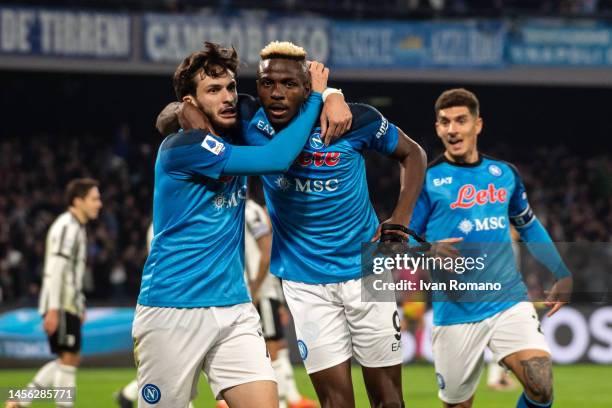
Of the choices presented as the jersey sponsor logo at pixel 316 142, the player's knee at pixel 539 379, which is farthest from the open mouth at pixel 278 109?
the player's knee at pixel 539 379

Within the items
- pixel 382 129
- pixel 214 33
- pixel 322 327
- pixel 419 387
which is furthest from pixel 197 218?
pixel 214 33

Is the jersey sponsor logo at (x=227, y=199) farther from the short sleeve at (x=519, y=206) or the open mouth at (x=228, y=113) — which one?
the short sleeve at (x=519, y=206)

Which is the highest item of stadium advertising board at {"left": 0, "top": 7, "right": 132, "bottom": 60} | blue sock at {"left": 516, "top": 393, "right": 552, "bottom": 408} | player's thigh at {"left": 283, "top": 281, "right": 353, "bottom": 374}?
stadium advertising board at {"left": 0, "top": 7, "right": 132, "bottom": 60}

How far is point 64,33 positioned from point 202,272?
16.1m

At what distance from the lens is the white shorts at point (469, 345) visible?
6535 millimetres

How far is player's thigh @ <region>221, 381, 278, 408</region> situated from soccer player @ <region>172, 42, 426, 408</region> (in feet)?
2.50

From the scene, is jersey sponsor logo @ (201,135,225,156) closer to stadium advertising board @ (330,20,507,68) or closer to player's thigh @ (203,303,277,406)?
player's thigh @ (203,303,277,406)

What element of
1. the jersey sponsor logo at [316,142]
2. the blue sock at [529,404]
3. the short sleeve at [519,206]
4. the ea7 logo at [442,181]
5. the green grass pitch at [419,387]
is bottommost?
the green grass pitch at [419,387]

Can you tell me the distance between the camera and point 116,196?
2100cm

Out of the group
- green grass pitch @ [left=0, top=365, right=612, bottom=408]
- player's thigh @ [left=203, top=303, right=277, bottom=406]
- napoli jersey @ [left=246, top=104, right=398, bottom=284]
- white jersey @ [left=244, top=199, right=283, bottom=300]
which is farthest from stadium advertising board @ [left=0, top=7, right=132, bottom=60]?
player's thigh @ [left=203, top=303, right=277, bottom=406]

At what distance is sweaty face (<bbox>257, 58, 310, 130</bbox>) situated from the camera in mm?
5297

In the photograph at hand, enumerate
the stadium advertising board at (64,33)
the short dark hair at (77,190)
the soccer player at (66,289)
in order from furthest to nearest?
1. the stadium advertising board at (64,33)
2. the short dark hair at (77,190)
3. the soccer player at (66,289)

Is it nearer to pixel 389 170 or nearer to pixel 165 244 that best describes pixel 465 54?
pixel 389 170

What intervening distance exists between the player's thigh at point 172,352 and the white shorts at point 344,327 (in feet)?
2.84
